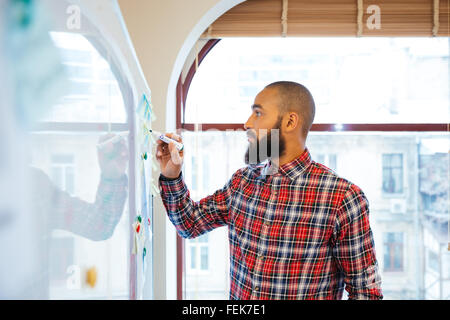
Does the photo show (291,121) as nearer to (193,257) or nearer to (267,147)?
(267,147)

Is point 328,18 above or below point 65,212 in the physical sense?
above

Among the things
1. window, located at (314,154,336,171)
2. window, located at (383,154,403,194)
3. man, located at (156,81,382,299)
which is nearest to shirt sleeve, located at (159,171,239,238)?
man, located at (156,81,382,299)

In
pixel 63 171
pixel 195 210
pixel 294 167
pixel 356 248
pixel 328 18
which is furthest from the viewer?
pixel 328 18

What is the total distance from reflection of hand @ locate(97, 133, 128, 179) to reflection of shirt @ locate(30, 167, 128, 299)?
0.02 m

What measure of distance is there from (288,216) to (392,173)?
124 cm

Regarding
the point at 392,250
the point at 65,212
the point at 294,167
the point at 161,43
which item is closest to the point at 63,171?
the point at 65,212

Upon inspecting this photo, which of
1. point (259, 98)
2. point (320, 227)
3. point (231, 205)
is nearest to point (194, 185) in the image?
point (231, 205)

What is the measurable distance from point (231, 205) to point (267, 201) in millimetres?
142

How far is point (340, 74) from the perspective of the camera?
1825 mm

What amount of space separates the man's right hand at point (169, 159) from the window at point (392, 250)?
1.46 metres

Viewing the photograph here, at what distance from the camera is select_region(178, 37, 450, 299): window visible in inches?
70.6

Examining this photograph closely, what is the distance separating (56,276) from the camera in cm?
30

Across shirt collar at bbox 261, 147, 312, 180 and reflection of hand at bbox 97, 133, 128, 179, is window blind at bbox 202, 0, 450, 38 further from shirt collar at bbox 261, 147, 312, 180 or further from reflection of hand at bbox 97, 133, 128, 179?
reflection of hand at bbox 97, 133, 128, 179
